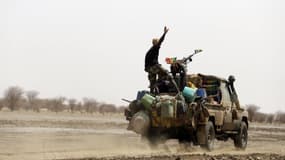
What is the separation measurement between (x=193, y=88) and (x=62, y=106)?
62038mm

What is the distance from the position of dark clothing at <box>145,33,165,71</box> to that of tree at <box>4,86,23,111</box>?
4596 centimetres

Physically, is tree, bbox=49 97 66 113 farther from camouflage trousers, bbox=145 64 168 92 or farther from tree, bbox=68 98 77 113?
camouflage trousers, bbox=145 64 168 92

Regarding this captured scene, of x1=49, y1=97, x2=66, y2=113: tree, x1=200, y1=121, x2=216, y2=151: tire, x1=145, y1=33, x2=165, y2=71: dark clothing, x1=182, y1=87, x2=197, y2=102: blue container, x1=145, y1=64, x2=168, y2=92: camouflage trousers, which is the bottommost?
x1=200, y1=121, x2=216, y2=151: tire

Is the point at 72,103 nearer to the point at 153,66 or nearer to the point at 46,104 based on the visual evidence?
the point at 46,104

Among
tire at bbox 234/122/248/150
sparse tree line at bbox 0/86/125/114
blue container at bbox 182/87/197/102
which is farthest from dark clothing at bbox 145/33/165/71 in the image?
sparse tree line at bbox 0/86/125/114

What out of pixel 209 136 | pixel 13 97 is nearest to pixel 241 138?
pixel 209 136

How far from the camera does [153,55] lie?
1833 centimetres

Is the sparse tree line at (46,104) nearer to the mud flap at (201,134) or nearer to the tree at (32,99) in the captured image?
the tree at (32,99)

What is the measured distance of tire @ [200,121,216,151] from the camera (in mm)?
17891

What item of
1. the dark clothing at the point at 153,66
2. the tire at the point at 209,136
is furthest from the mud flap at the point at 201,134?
the dark clothing at the point at 153,66

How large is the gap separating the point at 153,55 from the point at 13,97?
164ft

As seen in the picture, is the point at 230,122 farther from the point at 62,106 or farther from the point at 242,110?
the point at 62,106

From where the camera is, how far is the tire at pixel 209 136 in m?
17.9

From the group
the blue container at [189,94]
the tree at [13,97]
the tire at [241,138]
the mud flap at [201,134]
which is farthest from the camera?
the tree at [13,97]
